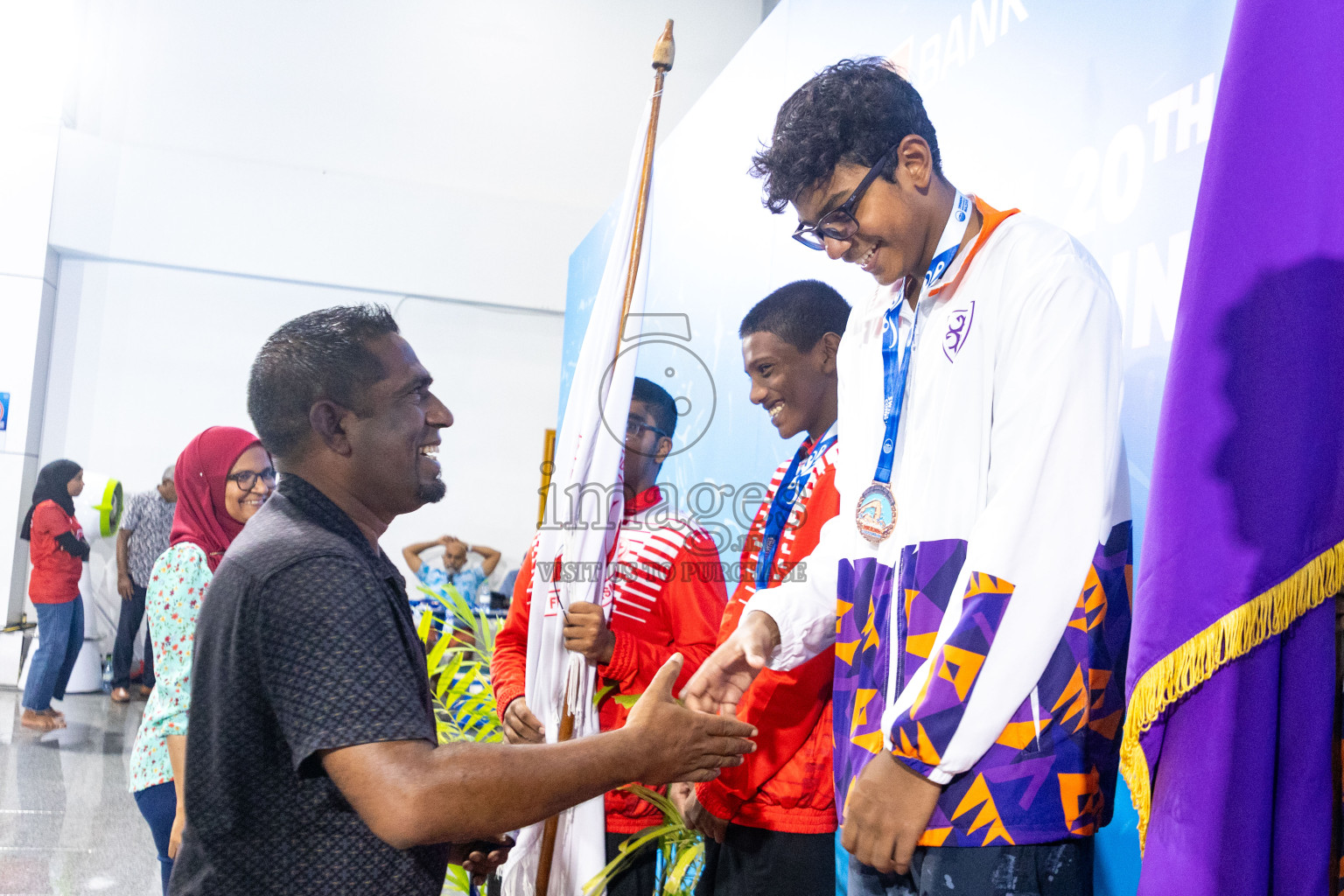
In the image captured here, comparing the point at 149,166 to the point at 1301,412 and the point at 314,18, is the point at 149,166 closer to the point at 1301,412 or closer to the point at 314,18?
the point at 314,18

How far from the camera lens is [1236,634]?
98cm

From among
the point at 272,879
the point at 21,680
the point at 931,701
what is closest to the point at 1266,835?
the point at 931,701

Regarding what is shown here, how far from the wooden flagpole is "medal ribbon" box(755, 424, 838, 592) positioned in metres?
0.49

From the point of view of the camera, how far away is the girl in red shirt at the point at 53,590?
6.72 meters

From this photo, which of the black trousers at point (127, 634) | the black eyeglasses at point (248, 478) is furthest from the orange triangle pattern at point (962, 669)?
the black trousers at point (127, 634)

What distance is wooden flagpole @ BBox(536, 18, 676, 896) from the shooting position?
2.15 metres

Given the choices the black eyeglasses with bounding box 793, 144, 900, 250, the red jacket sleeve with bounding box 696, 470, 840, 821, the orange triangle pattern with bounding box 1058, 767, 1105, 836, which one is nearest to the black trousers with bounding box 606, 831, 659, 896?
the red jacket sleeve with bounding box 696, 470, 840, 821

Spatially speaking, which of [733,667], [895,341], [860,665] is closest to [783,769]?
[733,667]

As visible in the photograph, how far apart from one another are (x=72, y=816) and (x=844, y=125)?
16.7 feet

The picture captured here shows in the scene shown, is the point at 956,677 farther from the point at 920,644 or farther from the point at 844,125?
the point at 844,125

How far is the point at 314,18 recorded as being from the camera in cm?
949

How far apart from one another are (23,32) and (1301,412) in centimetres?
1093

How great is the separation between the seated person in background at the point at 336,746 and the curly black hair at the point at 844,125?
737mm

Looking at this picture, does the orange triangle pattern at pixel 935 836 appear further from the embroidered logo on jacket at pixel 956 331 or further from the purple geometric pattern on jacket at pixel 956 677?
the embroidered logo on jacket at pixel 956 331
